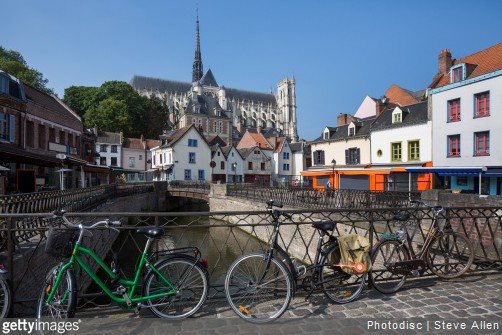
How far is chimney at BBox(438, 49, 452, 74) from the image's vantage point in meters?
28.5

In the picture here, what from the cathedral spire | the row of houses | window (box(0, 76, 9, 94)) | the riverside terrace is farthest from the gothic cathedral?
the riverside terrace

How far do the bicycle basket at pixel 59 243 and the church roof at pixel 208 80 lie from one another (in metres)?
114

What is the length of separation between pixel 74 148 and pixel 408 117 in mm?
30154

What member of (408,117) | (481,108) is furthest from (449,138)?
(408,117)

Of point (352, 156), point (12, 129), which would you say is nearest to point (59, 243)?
point (12, 129)

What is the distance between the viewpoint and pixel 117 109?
174ft

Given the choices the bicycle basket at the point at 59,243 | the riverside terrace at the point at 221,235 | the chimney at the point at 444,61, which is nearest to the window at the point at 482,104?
the chimney at the point at 444,61

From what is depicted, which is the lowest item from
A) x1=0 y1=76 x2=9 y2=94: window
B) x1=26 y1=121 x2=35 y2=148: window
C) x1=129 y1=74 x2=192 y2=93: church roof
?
x1=26 y1=121 x2=35 y2=148: window

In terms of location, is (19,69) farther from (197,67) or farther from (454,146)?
(197,67)

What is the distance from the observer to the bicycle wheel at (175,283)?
11.5ft

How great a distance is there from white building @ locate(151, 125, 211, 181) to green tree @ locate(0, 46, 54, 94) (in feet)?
68.1

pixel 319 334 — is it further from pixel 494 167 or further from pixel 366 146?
pixel 366 146

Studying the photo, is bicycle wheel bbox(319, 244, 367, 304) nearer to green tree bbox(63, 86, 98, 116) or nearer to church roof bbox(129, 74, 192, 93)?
green tree bbox(63, 86, 98, 116)

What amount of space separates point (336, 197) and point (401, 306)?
11.3 metres
